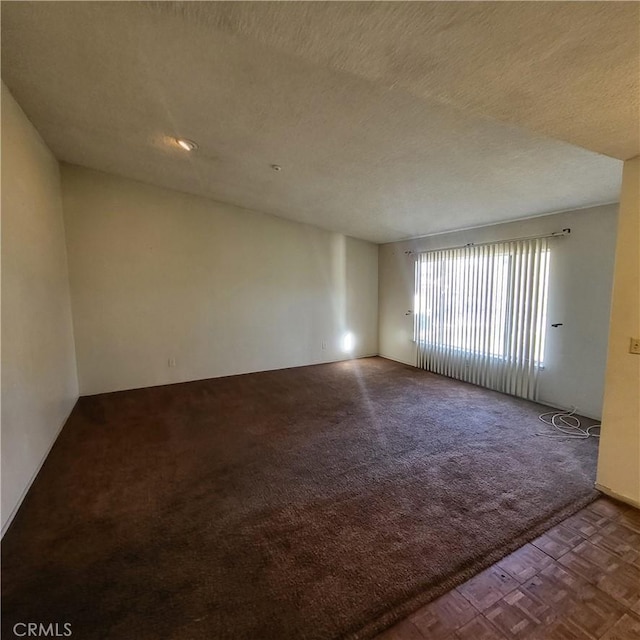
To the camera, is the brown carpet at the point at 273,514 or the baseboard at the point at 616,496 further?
the baseboard at the point at 616,496

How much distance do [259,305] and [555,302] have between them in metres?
3.90

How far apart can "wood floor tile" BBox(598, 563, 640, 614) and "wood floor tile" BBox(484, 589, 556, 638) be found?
337 millimetres

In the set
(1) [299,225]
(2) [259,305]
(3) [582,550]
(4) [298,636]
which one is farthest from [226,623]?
(1) [299,225]

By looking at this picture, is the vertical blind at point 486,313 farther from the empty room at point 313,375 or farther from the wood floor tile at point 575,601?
the wood floor tile at point 575,601

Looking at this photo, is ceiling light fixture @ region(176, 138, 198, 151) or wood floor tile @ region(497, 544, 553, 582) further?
ceiling light fixture @ region(176, 138, 198, 151)

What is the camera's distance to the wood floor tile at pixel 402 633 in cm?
128

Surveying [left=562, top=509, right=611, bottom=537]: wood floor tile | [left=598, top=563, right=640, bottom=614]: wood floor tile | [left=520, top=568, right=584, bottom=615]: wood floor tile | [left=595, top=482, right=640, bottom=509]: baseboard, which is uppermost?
[left=595, top=482, right=640, bottom=509]: baseboard

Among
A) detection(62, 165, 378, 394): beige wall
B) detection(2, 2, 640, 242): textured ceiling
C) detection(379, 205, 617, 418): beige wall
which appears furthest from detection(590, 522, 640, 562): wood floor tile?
detection(62, 165, 378, 394): beige wall

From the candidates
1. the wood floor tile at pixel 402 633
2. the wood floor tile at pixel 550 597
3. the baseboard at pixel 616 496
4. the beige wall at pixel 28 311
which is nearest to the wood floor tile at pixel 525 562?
the wood floor tile at pixel 550 597

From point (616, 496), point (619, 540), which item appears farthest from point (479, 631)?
point (616, 496)

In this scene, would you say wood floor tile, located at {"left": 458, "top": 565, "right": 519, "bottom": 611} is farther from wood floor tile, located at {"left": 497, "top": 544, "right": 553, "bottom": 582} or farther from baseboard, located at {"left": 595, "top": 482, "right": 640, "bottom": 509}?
baseboard, located at {"left": 595, "top": 482, "right": 640, "bottom": 509}

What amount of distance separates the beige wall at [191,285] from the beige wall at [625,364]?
4145mm

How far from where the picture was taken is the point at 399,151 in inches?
100

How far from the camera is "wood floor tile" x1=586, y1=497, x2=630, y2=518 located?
1983 millimetres
